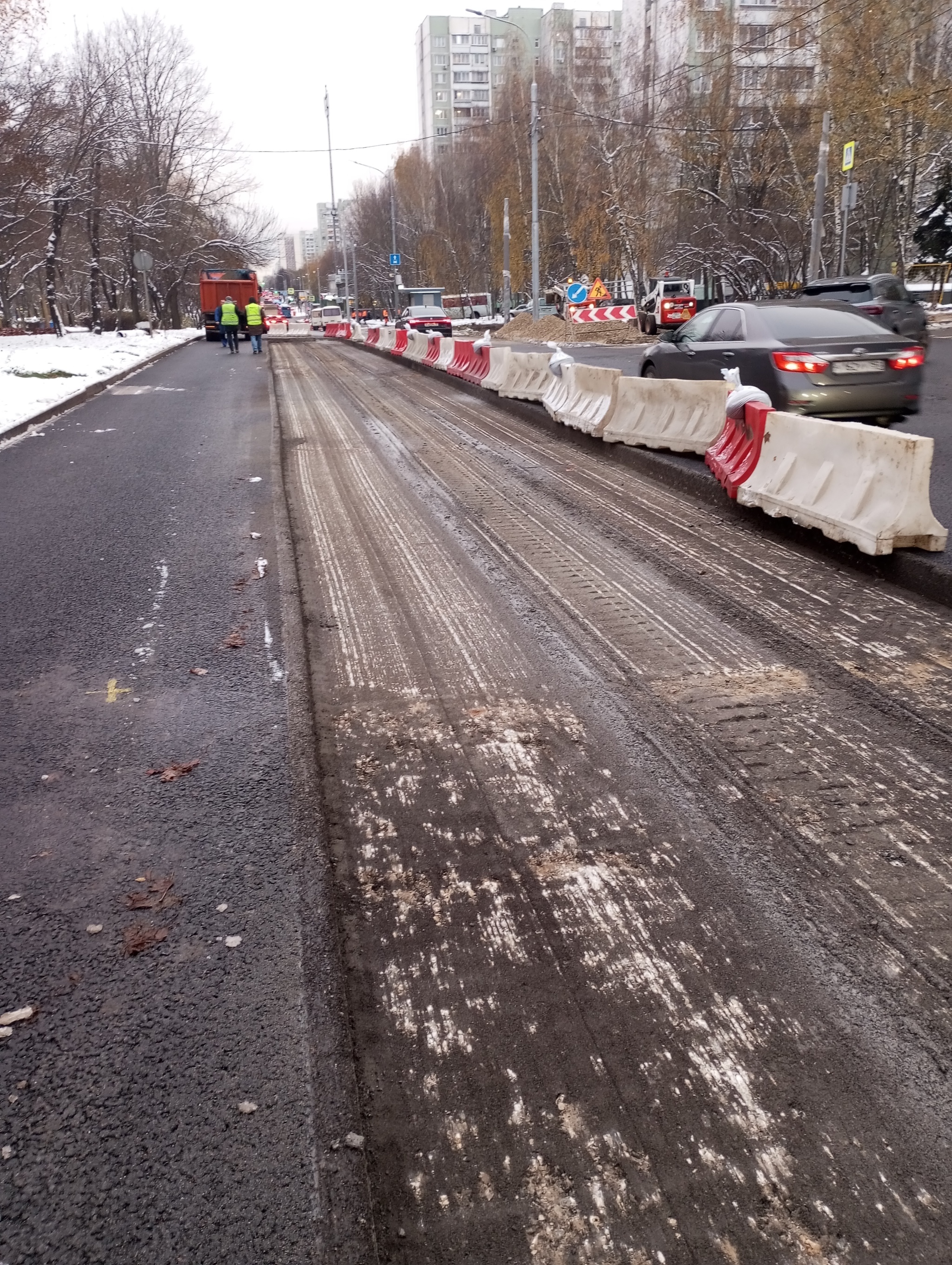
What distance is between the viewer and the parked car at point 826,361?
365 inches

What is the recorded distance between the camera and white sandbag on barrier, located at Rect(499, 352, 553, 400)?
14359mm

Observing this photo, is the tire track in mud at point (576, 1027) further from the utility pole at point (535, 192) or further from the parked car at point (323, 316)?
the parked car at point (323, 316)

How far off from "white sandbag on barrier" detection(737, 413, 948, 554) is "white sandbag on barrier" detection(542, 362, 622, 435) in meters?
3.81

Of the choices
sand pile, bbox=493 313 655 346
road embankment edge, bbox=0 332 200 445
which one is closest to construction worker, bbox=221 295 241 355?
road embankment edge, bbox=0 332 200 445

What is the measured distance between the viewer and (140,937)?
107 inches

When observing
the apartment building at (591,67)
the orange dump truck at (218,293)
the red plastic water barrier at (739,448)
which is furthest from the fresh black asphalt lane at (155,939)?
the apartment building at (591,67)

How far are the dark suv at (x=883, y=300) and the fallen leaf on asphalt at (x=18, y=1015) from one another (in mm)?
18780

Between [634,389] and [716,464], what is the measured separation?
2.49 metres

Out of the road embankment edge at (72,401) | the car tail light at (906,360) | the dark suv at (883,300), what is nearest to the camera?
the car tail light at (906,360)

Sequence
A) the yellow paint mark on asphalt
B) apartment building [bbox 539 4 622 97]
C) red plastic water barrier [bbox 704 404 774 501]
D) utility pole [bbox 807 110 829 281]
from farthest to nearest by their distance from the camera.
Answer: apartment building [bbox 539 4 622 97]
utility pole [bbox 807 110 829 281]
red plastic water barrier [bbox 704 404 774 501]
the yellow paint mark on asphalt

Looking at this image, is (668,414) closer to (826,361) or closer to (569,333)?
(826,361)

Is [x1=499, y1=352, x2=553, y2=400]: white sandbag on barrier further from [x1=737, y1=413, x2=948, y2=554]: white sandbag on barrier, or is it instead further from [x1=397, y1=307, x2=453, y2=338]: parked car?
[x1=397, y1=307, x2=453, y2=338]: parked car

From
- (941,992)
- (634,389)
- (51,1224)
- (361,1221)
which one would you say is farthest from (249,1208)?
(634,389)

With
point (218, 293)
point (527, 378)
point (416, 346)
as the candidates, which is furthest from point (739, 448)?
point (218, 293)
